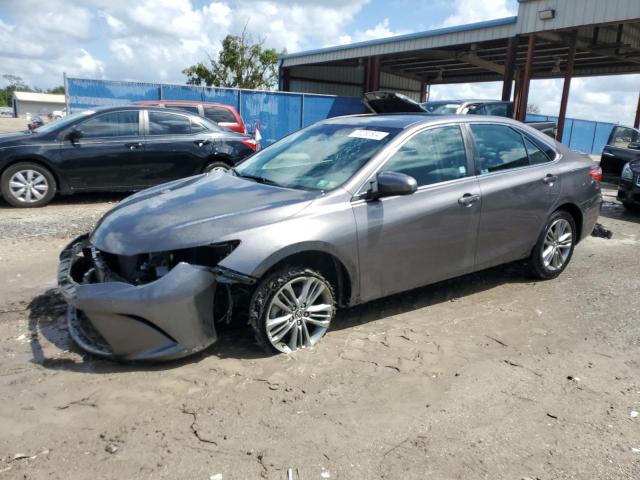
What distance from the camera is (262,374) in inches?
127

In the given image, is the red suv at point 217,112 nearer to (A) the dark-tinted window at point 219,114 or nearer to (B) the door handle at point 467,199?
(A) the dark-tinted window at point 219,114

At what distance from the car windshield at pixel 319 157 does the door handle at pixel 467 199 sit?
763mm

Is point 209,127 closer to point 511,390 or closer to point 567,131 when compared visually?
point 511,390

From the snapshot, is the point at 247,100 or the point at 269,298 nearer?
the point at 269,298

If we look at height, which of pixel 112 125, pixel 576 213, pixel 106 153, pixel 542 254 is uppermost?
pixel 112 125

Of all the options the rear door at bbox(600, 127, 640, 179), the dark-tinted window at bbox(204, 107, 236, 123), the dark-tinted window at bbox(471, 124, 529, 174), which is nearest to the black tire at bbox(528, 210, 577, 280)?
the dark-tinted window at bbox(471, 124, 529, 174)

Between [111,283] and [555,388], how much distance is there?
2826mm

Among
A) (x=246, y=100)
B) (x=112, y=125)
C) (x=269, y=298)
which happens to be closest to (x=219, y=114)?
(x=112, y=125)

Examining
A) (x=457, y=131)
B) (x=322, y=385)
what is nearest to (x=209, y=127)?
(x=457, y=131)

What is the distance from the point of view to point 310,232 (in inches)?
133

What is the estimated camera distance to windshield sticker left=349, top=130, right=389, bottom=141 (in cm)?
408

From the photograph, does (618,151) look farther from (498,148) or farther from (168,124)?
(168,124)

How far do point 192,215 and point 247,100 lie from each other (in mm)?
15876

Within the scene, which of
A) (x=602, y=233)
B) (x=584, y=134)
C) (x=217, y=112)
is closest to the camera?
(x=602, y=233)
